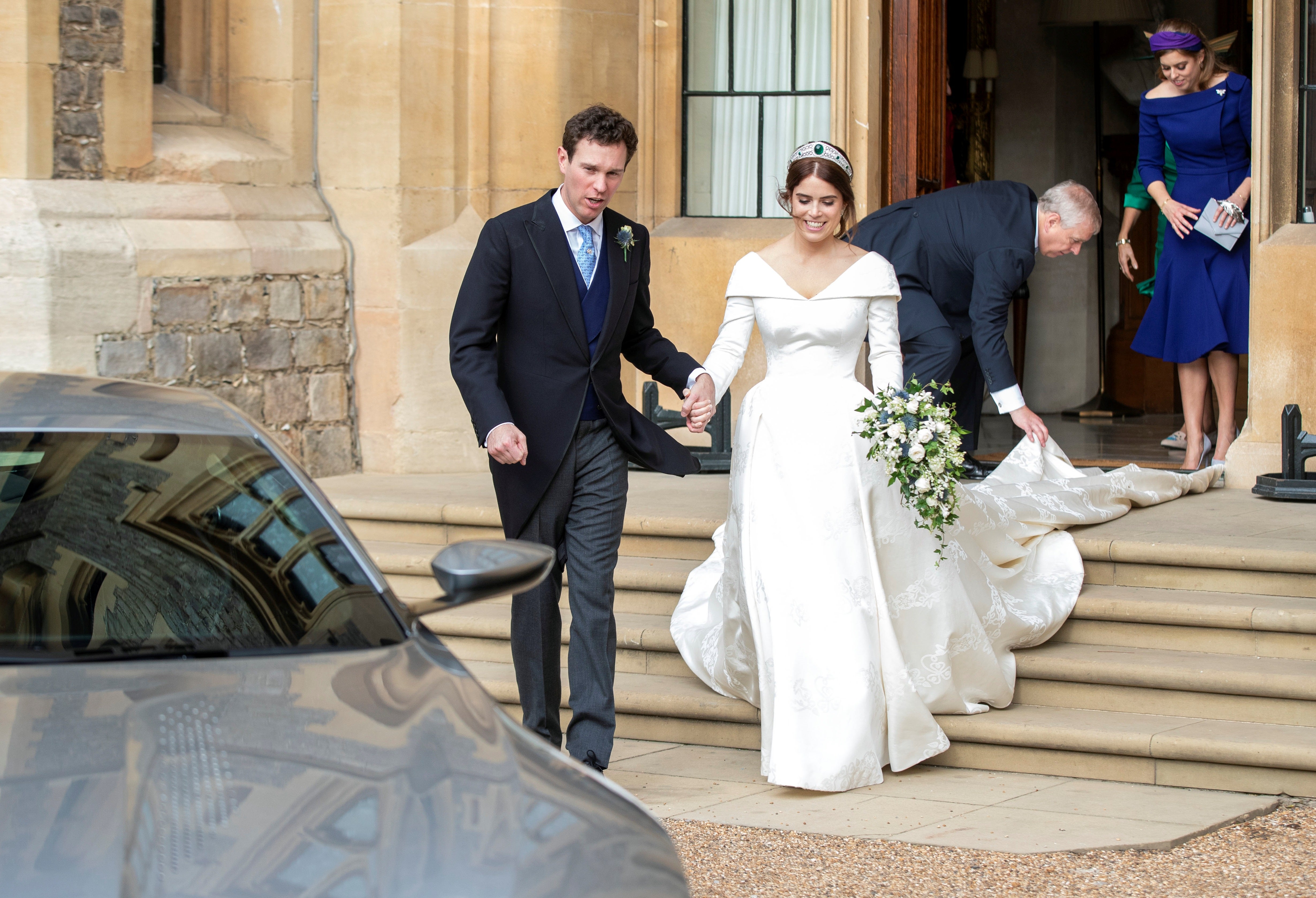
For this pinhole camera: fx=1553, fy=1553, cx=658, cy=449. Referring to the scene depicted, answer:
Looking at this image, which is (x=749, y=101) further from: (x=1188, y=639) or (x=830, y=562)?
(x=830, y=562)

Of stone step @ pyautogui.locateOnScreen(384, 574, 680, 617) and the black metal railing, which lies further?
the black metal railing

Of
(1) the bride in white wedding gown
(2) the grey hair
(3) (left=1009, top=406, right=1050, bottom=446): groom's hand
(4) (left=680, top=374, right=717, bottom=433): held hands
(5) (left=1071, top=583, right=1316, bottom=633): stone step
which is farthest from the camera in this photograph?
Result: (2) the grey hair

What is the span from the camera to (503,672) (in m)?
6.04

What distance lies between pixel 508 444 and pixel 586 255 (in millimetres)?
741

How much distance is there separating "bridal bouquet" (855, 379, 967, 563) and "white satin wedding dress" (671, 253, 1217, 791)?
11 cm

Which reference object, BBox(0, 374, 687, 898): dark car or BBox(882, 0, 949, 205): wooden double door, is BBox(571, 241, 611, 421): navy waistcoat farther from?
BBox(882, 0, 949, 205): wooden double door

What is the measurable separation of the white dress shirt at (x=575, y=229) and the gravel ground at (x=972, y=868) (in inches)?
55.2

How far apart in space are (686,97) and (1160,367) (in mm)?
4758

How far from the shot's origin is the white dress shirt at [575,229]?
4.71m

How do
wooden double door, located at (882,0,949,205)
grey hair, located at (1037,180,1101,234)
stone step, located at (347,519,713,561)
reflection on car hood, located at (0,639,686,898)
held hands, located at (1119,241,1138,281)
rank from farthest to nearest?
wooden double door, located at (882,0,949,205), held hands, located at (1119,241,1138,281), stone step, located at (347,519,713,561), grey hair, located at (1037,180,1101,234), reflection on car hood, located at (0,639,686,898)

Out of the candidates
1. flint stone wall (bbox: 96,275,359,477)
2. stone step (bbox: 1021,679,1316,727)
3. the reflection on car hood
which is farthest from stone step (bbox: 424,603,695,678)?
the reflection on car hood

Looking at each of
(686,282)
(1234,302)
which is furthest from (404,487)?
(1234,302)

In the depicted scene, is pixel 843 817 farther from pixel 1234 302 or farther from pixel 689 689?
pixel 1234 302

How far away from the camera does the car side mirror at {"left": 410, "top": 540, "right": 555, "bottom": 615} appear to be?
2.90m
